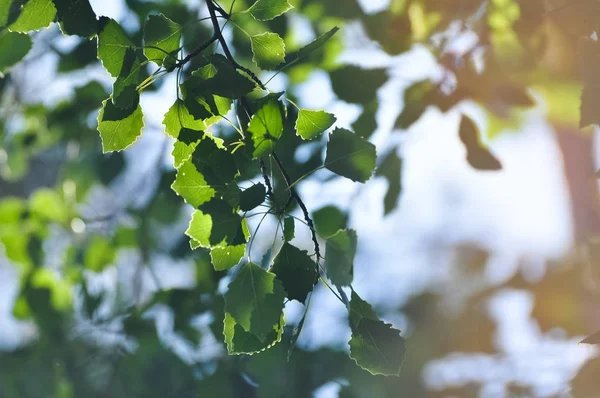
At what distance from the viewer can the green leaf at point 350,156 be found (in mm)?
435

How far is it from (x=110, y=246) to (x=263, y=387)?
52 cm

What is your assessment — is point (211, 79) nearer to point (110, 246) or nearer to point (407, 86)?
point (407, 86)

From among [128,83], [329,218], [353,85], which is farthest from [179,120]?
[329,218]

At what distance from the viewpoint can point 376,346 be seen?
1.33ft

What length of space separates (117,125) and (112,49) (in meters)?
0.06

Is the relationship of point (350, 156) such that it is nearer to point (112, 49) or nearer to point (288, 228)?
point (288, 228)

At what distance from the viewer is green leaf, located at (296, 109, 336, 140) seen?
0.42 meters

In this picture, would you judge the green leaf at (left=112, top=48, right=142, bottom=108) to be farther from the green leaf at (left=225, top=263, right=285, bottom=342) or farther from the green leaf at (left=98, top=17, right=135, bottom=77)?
the green leaf at (left=225, top=263, right=285, bottom=342)

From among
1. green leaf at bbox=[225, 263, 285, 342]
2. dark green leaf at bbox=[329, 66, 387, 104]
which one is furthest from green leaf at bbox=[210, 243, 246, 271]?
dark green leaf at bbox=[329, 66, 387, 104]

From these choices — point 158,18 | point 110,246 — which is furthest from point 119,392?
point 158,18

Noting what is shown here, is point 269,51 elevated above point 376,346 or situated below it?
above

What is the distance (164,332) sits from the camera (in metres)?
1.02

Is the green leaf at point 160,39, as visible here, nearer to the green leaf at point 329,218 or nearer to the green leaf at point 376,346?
the green leaf at point 376,346

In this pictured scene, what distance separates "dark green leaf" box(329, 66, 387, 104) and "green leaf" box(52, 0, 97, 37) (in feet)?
1.15
